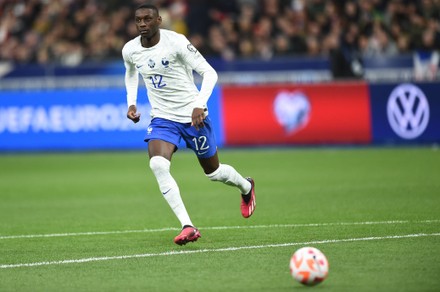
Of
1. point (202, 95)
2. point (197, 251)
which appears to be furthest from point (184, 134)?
point (197, 251)

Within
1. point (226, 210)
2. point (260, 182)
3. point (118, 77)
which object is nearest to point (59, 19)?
point (118, 77)

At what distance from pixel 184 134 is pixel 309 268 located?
315 centimetres

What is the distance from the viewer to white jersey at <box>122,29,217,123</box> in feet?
31.7

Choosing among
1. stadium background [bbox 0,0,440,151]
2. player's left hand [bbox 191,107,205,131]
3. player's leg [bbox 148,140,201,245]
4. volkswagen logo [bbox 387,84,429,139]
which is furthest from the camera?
stadium background [bbox 0,0,440,151]

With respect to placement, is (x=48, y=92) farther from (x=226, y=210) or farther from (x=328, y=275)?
(x=328, y=275)

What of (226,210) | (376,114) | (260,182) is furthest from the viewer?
(376,114)

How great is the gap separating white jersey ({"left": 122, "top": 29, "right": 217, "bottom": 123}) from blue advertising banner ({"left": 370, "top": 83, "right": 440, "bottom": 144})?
10870 mm

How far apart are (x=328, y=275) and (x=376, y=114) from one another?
13.4 meters

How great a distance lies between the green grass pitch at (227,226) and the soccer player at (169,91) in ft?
2.74

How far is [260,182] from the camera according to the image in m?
15.9

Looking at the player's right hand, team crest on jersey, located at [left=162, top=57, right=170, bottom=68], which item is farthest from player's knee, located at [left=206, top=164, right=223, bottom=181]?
team crest on jersey, located at [left=162, top=57, right=170, bottom=68]

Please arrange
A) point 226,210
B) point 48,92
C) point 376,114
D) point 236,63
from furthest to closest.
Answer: point 236,63, point 48,92, point 376,114, point 226,210

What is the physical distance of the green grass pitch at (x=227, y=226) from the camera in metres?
7.54

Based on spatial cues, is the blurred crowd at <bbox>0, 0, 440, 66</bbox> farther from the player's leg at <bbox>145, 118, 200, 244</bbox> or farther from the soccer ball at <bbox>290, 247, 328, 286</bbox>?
the soccer ball at <bbox>290, 247, 328, 286</bbox>
